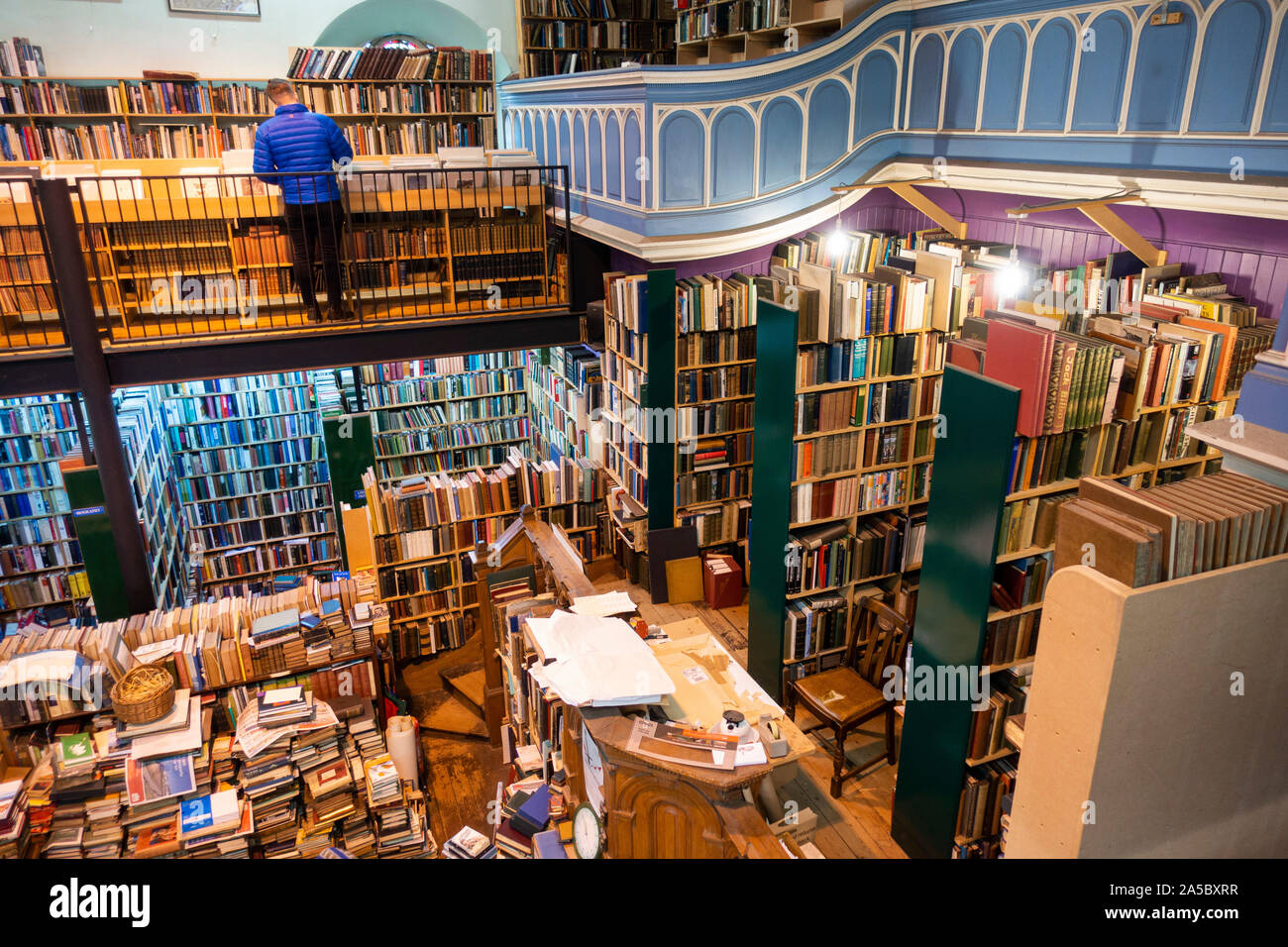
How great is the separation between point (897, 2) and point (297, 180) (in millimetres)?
4773

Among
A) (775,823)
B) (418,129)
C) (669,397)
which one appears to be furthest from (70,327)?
(418,129)

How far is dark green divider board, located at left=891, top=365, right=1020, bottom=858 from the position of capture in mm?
→ 3322

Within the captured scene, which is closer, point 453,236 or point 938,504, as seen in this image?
point 938,504

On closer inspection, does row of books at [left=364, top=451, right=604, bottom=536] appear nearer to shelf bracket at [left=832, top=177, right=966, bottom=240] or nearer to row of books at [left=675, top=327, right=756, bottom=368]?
row of books at [left=675, top=327, right=756, bottom=368]

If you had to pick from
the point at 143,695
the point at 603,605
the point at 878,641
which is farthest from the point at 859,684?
the point at 143,695

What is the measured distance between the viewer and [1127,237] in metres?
5.17

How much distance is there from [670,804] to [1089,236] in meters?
5.13

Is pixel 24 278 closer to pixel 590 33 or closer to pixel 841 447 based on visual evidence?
pixel 841 447

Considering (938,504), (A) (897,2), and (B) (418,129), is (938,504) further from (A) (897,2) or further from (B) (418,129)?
(B) (418,129)

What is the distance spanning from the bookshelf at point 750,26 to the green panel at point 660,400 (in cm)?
235

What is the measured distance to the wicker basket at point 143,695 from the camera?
13.1 ft

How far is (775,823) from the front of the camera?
3.71m

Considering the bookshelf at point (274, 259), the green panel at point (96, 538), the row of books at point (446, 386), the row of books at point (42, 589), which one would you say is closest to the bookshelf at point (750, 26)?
the bookshelf at point (274, 259)

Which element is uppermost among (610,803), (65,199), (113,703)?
(65,199)
